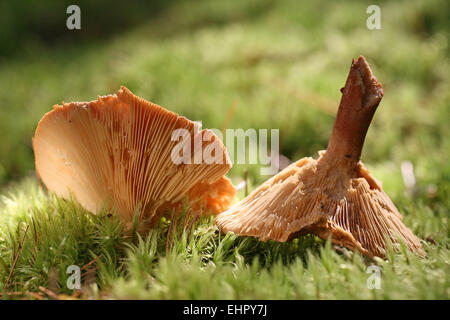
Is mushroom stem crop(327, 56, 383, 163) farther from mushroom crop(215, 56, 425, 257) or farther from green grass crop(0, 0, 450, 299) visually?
green grass crop(0, 0, 450, 299)

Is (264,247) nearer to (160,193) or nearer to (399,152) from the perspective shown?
(160,193)

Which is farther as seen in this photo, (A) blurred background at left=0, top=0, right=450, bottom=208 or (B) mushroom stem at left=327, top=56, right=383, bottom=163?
(A) blurred background at left=0, top=0, right=450, bottom=208

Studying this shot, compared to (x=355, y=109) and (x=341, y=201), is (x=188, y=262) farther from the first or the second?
(x=355, y=109)

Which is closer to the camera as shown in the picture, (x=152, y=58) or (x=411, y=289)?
(x=411, y=289)

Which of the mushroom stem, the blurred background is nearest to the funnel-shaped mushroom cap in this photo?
the mushroom stem

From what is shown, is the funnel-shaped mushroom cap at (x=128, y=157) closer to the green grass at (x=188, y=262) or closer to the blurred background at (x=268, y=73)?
the green grass at (x=188, y=262)

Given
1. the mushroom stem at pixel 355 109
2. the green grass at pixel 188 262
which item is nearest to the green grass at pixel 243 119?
the green grass at pixel 188 262
